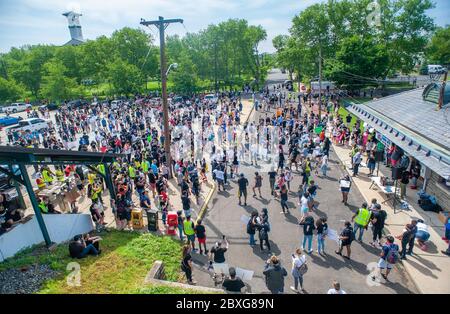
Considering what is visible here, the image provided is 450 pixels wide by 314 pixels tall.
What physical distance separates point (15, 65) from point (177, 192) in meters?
68.0

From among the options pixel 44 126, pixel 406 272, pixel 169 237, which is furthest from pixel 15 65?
pixel 406 272

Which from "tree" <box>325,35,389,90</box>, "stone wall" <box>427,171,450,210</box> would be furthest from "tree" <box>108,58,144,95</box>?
"stone wall" <box>427,171,450,210</box>

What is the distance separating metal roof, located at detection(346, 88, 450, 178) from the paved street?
3.40 meters

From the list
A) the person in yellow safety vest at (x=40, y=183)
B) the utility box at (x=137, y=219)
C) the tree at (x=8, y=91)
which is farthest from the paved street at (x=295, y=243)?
the tree at (x=8, y=91)

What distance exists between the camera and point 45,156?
34.1ft

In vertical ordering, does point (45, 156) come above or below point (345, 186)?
above

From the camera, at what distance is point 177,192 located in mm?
15500

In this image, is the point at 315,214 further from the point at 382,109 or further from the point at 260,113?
the point at 260,113

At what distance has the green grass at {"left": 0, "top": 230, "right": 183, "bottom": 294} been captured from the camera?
24.8 feet

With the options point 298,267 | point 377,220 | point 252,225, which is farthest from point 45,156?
point 377,220

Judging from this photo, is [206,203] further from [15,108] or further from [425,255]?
[15,108]

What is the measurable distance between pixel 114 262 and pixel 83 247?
44.7 inches

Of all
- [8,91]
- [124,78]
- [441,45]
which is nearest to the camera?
[124,78]

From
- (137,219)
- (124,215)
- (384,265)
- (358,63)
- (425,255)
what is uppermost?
(358,63)
